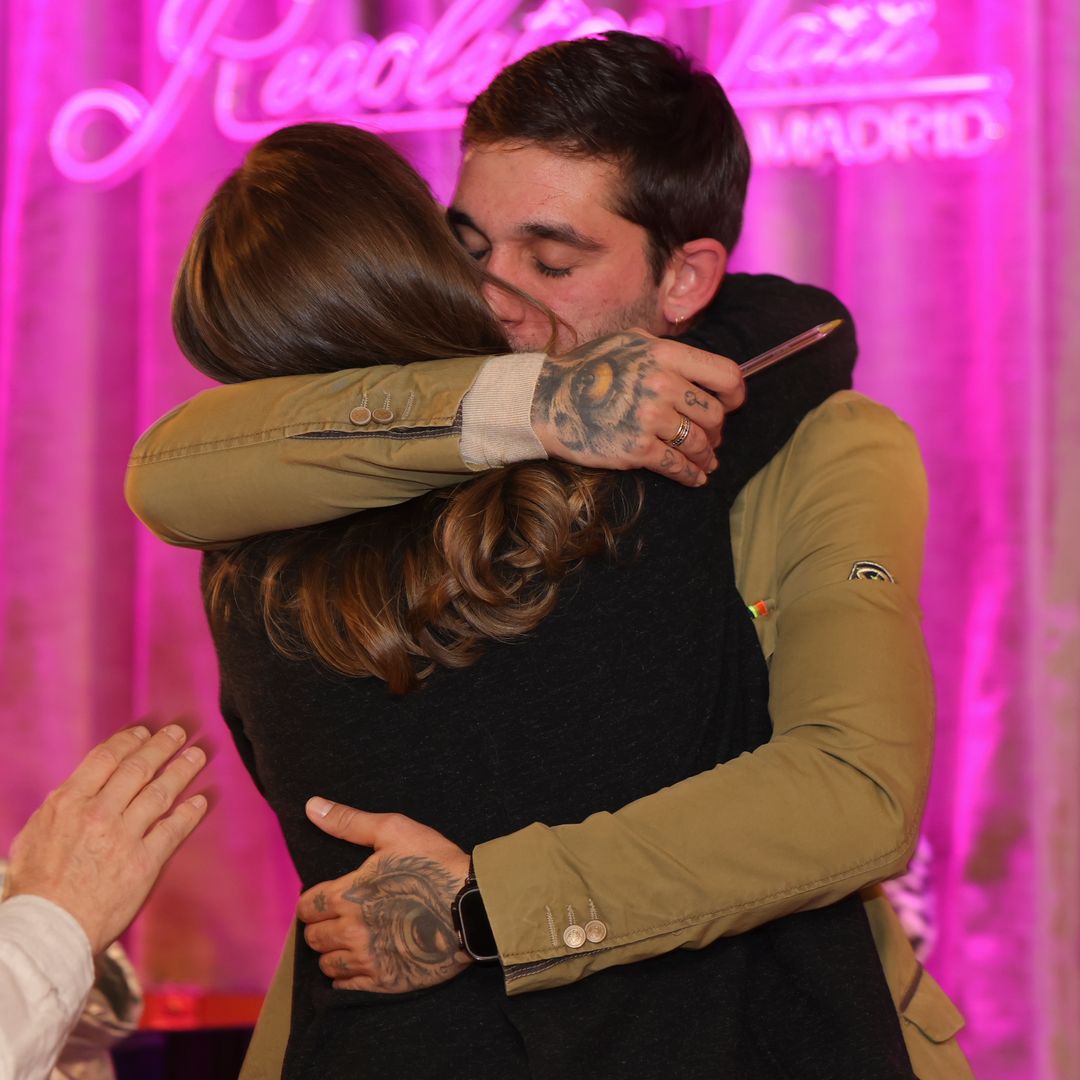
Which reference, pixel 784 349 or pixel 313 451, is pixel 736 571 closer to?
pixel 784 349

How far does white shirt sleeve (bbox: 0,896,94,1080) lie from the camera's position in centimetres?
91

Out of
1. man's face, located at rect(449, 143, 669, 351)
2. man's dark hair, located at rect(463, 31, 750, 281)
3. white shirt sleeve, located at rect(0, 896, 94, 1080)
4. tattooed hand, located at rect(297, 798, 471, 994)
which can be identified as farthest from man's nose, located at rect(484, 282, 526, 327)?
white shirt sleeve, located at rect(0, 896, 94, 1080)

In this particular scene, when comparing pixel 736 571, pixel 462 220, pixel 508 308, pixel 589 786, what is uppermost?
pixel 462 220

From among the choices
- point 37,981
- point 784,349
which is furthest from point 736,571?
point 37,981

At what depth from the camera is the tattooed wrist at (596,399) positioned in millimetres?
985

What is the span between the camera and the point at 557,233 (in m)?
1.41

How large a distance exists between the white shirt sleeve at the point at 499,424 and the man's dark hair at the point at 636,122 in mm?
507

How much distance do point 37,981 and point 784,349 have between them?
797mm

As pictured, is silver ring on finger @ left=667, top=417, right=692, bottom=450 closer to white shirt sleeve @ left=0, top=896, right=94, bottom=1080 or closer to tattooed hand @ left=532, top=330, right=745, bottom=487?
tattooed hand @ left=532, top=330, right=745, bottom=487

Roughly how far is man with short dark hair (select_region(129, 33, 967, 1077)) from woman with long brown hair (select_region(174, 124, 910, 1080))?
0.11ft

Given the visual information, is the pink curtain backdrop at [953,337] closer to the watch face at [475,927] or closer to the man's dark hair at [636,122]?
the man's dark hair at [636,122]

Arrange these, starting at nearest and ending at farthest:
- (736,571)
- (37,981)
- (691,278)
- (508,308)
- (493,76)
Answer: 1. (37,981)
2. (736,571)
3. (508,308)
4. (691,278)
5. (493,76)

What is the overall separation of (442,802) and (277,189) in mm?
504

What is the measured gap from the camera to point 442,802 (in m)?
1.02
